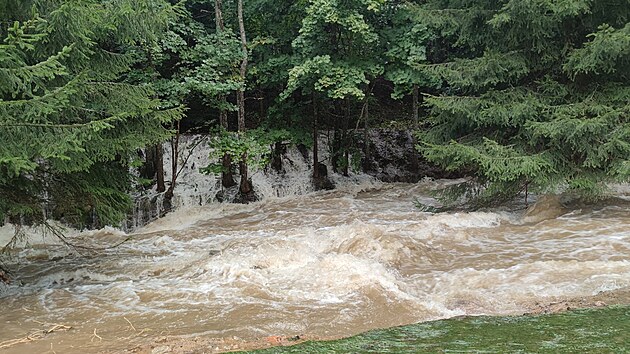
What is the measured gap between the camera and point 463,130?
38.4ft

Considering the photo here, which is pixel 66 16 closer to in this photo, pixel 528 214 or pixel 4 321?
pixel 4 321

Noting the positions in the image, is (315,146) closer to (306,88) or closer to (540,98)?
(306,88)

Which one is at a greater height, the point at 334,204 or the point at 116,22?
the point at 116,22

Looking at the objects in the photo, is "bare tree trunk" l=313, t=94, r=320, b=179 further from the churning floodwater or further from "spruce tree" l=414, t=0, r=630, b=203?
the churning floodwater

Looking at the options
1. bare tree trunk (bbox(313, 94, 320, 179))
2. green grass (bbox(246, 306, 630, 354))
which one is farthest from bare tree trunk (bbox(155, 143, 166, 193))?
green grass (bbox(246, 306, 630, 354))

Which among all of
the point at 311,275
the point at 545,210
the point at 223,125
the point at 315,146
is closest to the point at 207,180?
the point at 223,125

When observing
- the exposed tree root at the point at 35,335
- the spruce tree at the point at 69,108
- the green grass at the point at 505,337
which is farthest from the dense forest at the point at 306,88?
→ the green grass at the point at 505,337

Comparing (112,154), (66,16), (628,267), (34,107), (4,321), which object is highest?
(66,16)

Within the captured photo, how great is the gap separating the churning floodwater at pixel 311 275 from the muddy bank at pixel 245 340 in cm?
24

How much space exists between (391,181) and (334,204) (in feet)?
14.2

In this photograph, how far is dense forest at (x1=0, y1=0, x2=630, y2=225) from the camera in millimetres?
5840

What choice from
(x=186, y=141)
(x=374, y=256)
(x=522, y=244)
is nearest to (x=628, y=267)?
(x=522, y=244)

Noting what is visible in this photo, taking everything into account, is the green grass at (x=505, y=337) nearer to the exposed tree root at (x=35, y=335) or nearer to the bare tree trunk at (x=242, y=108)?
the exposed tree root at (x=35, y=335)

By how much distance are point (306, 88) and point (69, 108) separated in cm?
917
